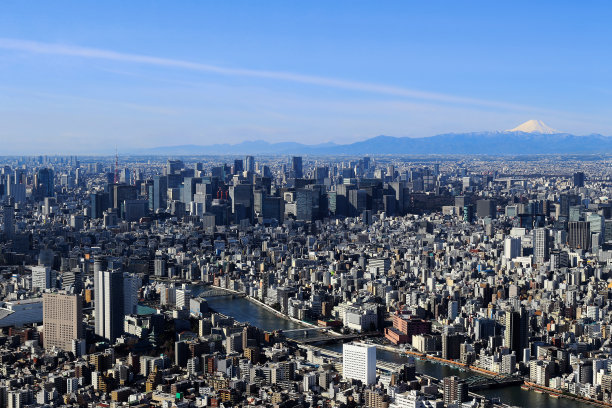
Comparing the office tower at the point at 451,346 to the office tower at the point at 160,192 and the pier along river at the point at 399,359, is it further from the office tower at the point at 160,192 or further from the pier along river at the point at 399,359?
the office tower at the point at 160,192

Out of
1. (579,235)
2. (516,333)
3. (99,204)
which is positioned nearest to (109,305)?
(516,333)

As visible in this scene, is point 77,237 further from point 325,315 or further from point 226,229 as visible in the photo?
point 325,315

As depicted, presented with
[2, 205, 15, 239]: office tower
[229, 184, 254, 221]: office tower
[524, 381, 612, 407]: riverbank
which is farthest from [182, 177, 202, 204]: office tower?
[524, 381, 612, 407]: riverbank

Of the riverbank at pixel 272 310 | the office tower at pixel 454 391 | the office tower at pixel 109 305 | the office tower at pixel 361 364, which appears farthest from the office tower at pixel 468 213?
the office tower at pixel 454 391

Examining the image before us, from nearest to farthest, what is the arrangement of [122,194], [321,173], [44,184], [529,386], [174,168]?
[529,386], [122,194], [44,184], [174,168], [321,173]

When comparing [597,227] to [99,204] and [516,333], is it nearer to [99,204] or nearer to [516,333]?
[516,333]
